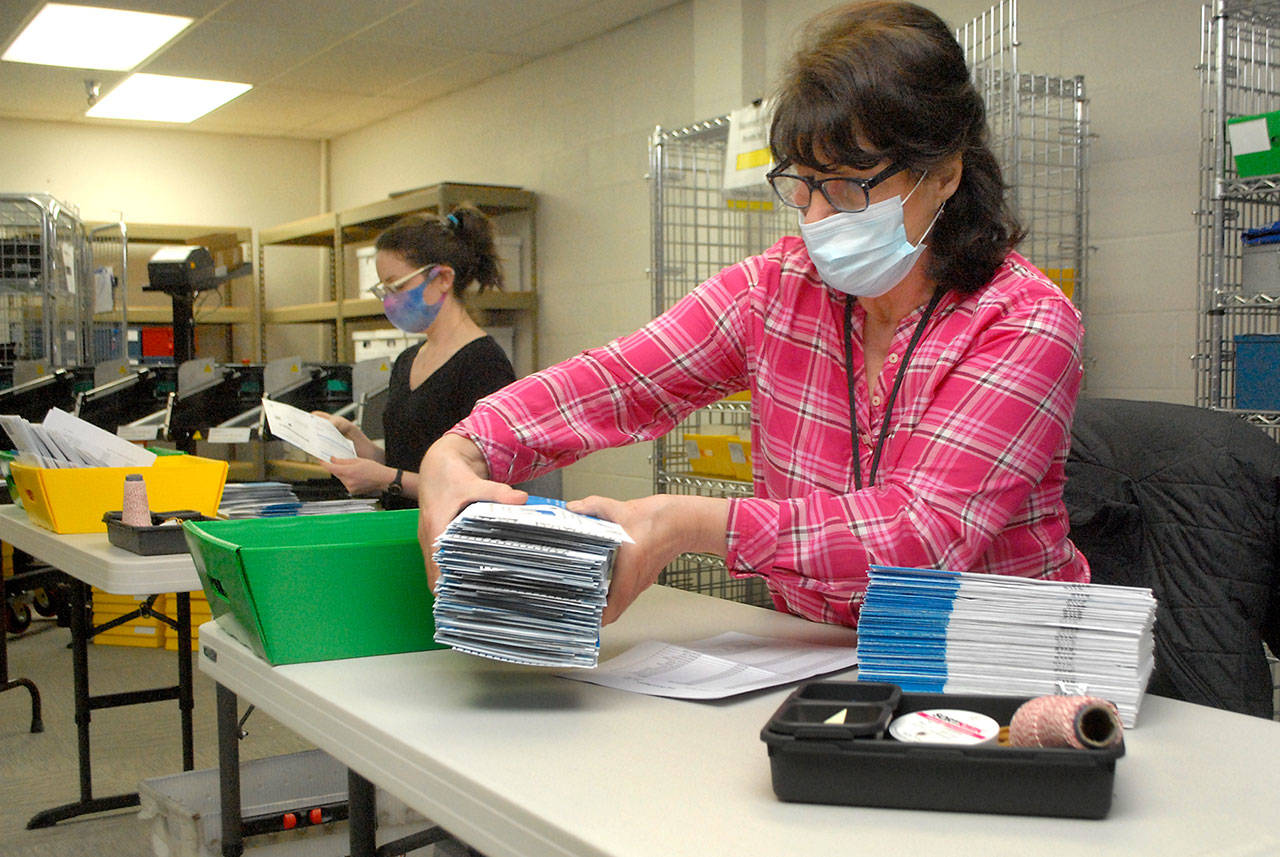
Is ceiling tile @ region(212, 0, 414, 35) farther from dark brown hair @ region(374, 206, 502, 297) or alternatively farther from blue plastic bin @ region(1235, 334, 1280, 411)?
blue plastic bin @ region(1235, 334, 1280, 411)

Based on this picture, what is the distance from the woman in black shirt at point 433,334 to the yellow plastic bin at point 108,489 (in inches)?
28.1

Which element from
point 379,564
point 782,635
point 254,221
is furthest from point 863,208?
point 254,221

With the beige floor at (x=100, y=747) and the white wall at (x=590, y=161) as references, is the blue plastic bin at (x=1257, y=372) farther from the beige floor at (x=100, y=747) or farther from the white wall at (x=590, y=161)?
the white wall at (x=590, y=161)

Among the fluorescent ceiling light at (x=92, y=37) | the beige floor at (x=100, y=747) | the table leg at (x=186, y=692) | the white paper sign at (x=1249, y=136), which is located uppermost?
the fluorescent ceiling light at (x=92, y=37)

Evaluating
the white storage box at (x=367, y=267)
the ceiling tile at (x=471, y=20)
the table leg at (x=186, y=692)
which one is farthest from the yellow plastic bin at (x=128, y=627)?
the ceiling tile at (x=471, y=20)

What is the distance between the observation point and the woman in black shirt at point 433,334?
293cm

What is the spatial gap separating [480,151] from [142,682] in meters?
3.27

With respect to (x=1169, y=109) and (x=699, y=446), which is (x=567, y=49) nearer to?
(x=699, y=446)

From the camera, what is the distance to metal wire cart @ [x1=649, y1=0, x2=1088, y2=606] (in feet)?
9.48

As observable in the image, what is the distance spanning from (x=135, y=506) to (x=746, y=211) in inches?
84.4

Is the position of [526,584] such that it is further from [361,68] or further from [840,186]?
[361,68]

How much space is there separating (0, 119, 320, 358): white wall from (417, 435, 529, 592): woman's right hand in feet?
20.6

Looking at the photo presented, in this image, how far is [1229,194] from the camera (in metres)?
2.48

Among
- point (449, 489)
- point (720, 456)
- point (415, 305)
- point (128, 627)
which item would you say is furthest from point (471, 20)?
point (449, 489)
